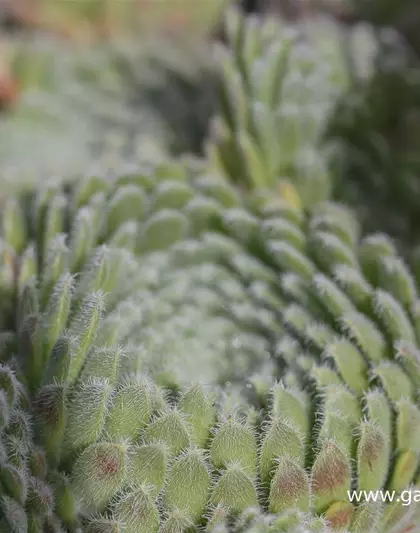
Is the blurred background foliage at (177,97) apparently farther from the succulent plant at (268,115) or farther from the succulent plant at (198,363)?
the succulent plant at (198,363)

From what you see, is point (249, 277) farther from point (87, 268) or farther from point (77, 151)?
point (77, 151)

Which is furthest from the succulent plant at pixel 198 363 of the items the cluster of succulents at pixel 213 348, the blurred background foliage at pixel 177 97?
the blurred background foliage at pixel 177 97

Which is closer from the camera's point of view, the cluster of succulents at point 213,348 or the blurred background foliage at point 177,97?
the cluster of succulents at point 213,348

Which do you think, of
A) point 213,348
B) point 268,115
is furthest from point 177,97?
point 213,348

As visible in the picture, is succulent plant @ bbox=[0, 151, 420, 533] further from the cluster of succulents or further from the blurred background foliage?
the blurred background foliage

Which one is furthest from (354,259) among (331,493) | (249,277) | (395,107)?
(395,107)

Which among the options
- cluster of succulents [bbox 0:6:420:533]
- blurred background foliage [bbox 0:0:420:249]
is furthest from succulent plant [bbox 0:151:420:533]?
blurred background foliage [bbox 0:0:420:249]

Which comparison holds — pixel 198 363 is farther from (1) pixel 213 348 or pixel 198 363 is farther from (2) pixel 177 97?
(2) pixel 177 97
